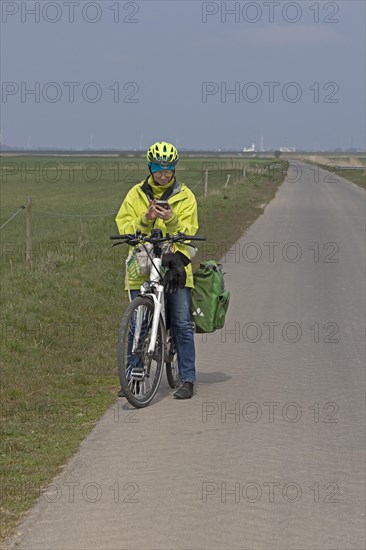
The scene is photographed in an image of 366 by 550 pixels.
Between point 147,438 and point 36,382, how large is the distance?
78.9 inches

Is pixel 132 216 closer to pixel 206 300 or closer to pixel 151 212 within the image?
pixel 151 212

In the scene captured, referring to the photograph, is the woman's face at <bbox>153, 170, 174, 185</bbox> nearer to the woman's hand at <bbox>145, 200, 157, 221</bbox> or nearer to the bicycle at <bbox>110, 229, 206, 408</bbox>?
the woman's hand at <bbox>145, 200, 157, 221</bbox>

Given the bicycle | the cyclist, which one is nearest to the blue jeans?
the cyclist

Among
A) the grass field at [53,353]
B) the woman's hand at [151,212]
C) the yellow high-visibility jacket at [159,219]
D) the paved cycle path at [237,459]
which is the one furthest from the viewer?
the yellow high-visibility jacket at [159,219]

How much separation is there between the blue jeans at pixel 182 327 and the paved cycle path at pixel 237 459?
28cm

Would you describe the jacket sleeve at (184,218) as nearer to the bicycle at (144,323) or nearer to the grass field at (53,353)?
the bicycle at (144,323)

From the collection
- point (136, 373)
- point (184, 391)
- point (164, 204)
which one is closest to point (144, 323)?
point (136, 373)

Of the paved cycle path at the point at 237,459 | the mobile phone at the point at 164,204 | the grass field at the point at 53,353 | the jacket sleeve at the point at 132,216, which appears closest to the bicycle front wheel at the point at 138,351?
the paved cycle path at the point at 237,459

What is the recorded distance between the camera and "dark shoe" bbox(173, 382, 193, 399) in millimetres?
8023

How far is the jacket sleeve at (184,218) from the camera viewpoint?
758cm

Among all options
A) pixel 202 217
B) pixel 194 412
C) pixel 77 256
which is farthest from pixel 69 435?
pixel 202 217

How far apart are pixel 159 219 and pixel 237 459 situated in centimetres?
212

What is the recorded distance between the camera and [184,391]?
8.04 meters

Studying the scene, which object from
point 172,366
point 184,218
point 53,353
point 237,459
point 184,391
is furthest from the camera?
point 53,353
